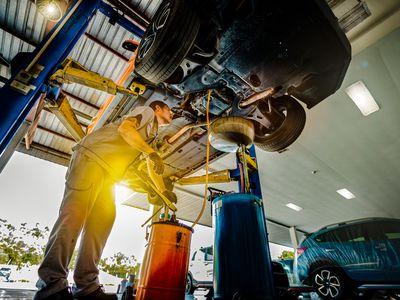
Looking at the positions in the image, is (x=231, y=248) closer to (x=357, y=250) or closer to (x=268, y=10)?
(x=268, y=10)

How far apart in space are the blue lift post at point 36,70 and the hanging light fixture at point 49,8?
0.32 feet

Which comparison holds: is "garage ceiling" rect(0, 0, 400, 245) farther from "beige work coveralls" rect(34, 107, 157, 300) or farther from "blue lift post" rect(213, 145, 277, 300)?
"blue lift post" rect(213, 145, 277, 300)

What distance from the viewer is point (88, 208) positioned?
165 cm

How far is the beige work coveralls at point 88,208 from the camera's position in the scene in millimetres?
1328

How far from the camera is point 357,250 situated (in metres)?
3.28

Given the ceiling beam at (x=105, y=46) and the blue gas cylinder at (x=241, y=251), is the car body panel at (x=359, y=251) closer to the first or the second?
the blue gas cylinder at (x=241, y=251)

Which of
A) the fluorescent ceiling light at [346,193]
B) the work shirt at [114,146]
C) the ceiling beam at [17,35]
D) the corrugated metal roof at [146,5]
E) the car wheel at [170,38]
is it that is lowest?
the work shirt at [114,146]

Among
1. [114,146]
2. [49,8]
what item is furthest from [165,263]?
[49,8]

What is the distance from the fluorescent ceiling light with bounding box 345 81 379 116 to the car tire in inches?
74.7

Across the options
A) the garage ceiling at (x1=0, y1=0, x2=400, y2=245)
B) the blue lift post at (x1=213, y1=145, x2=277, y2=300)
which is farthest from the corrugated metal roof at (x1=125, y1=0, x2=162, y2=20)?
the blue lift post at (x1=213, y1=145, x2=277, y2=300)

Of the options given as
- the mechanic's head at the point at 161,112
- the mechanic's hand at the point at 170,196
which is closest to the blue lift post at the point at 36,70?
the mechanic's head at the point at 161,112

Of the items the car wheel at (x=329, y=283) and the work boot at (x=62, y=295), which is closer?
the work boot at (x=62, y=295)

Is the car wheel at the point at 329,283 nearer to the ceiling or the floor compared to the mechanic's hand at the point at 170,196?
nearer to the floor

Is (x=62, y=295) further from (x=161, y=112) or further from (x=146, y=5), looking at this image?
(x=146, y=5)
